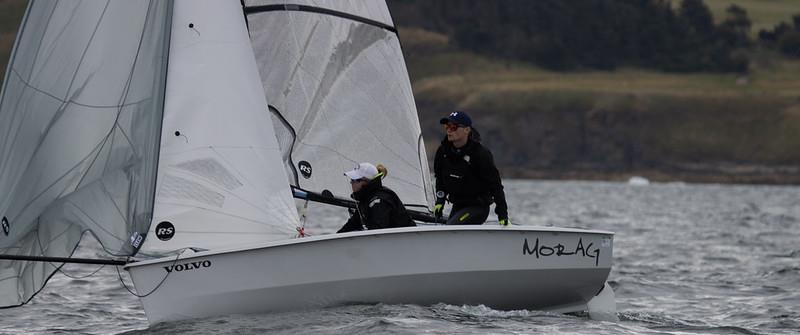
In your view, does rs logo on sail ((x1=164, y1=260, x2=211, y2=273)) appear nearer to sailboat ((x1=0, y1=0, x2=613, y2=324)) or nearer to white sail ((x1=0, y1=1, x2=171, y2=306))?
sailboat ((x1=0, y1=0, x2=613, y2=324))

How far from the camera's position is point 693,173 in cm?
9694

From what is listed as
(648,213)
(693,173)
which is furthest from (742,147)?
(648,213)

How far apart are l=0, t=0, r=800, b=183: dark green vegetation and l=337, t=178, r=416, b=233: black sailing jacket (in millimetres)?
82491

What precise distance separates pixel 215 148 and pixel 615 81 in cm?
10059

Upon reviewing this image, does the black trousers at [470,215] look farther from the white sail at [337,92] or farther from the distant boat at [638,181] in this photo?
the distant boat at [638,181]

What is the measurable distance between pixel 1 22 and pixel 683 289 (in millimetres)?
101033

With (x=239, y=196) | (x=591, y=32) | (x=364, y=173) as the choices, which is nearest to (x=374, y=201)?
(x=364, y=173)

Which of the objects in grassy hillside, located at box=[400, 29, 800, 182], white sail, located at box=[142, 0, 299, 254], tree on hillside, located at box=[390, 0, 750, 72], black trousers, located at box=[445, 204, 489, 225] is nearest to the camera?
white sail, located at box=[142, 0, 299, 254]

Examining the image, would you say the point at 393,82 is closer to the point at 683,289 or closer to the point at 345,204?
the point at 345,204

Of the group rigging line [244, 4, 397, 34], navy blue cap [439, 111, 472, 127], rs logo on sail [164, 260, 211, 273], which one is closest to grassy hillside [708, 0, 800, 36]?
rigging line [244, 4, 397, 34]

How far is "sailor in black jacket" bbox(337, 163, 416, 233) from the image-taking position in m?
10.6

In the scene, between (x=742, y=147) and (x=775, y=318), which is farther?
(x=742, y=147)

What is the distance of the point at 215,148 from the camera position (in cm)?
1065

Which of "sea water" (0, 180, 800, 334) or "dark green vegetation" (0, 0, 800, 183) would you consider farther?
"dark green vegetation" (0, 0, 800, 183)
